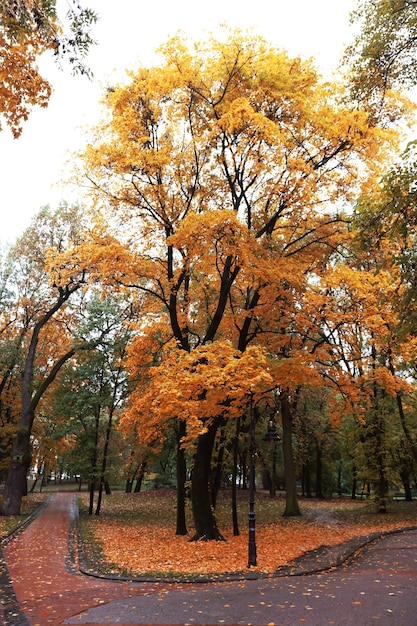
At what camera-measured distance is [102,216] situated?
43.7 ft

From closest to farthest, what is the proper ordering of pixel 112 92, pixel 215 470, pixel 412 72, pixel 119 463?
pixel 412 72 → pixel 112 92 → pixel 215 470 → pixel 119 463

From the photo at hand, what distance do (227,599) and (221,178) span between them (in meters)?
11.6

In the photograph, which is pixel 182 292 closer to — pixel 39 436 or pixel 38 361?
pixel 38 361

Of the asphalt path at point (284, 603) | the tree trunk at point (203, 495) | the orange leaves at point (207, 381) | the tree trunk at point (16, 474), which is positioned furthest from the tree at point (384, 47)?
the tree trunk at point (16, 474)

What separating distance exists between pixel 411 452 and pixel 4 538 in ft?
57.8

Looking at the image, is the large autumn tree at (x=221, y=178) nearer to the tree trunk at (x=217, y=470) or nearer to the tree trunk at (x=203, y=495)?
the tree trunk at (x=203, y=495)

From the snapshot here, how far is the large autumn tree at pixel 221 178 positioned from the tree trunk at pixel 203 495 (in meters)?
0.03

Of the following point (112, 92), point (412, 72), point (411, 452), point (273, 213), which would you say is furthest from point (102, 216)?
point (411, 452)

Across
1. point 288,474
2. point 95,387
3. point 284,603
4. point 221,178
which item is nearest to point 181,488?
point 288,474

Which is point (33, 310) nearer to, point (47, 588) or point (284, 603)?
point (47, 588)

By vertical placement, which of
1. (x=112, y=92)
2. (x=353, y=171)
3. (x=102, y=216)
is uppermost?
(x=112, y=92)

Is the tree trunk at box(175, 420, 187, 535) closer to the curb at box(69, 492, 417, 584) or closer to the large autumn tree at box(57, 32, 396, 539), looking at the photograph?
the large autumn tree at box(57, 32, 396, 539)

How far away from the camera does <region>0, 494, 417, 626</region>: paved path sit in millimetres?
5867

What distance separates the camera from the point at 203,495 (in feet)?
41.4
